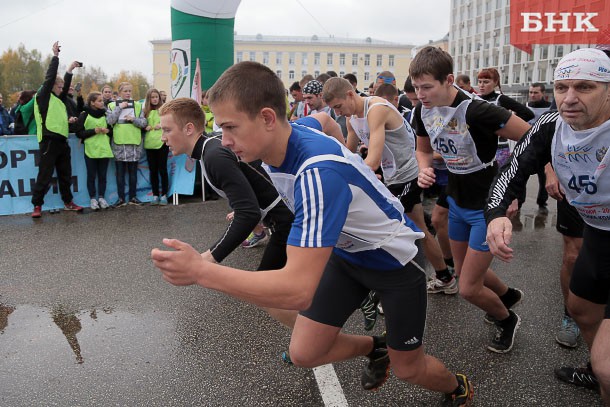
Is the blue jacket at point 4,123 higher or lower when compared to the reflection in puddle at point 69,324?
higher

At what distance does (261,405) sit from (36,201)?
672 cm

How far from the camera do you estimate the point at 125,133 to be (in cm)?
847

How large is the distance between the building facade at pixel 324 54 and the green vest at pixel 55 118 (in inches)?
3512

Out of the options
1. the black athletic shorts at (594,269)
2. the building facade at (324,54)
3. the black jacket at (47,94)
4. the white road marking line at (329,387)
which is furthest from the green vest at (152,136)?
the building facade at (324,54)

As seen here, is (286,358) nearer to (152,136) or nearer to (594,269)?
(594,269)

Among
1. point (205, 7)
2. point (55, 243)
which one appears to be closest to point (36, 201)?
point (55, 243)

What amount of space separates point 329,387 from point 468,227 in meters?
1.63

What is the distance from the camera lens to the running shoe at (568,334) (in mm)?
3447

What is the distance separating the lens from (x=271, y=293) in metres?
1.56

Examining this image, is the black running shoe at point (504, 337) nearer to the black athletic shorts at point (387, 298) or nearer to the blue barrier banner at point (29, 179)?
the black athletic shorts at point (387, 298)

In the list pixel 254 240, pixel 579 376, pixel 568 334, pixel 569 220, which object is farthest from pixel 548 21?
pixel 579 376

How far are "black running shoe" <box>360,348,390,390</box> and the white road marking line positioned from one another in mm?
212

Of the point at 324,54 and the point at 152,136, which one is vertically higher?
the point at 324,54

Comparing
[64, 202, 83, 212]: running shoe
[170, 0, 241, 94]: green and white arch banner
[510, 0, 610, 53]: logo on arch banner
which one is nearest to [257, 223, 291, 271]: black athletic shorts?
[64, 202, 83, 212]: running shoe
